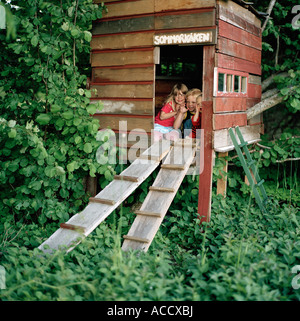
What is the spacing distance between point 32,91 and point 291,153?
15.0 ft


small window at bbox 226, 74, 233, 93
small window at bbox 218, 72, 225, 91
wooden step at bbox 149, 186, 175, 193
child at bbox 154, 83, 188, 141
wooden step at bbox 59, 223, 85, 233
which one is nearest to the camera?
wooden step at bbox 59, 223, 85, 233

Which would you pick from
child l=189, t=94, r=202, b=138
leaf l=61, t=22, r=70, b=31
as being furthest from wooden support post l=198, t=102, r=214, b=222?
leaf l=61, t=22, r=70, b=31

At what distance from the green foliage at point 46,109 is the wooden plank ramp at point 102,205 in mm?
602

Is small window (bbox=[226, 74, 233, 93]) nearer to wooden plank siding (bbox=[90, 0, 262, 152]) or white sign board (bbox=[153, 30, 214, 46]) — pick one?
wooden plank siding (bbox=[90, 0, 262, 152])

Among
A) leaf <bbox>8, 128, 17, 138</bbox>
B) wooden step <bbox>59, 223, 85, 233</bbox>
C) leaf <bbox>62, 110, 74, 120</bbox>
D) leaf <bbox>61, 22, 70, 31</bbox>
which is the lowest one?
wooden step <bbox>59, 223, 85, 233</bbox>

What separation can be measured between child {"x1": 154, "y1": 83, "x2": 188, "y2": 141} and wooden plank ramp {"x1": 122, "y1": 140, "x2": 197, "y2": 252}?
2.20 ft

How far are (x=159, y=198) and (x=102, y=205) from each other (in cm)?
68

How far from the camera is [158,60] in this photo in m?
5.61

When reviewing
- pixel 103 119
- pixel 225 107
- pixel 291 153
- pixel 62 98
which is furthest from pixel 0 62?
pixel 291 153

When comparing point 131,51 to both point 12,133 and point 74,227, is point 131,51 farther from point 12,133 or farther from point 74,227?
point 74,227

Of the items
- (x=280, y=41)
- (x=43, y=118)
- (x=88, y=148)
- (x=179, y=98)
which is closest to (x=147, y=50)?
(x=179, y=98)

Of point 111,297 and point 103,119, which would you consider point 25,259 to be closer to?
point 111,297

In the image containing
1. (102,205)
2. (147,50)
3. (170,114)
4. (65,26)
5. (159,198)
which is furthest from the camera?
(170,114)

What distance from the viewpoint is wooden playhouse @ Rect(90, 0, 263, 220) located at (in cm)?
520
